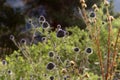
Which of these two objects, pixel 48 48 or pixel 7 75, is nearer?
pixel 7 75

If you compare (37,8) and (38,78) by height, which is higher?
(37,8)

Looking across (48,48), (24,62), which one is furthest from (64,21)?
(24,62)

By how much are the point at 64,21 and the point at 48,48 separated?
11.1 m

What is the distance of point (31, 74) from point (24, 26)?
1207cm

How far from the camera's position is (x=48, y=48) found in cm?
711

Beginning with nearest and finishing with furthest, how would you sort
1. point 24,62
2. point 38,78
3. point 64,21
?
1. point 38,78
2. point 24,62
3. point 64,21

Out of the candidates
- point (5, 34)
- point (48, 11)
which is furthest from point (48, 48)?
point (48, 11)

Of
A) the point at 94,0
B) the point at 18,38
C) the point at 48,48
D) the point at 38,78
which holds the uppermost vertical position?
the point at 94,0

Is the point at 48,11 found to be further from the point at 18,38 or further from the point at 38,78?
the point at 38,78

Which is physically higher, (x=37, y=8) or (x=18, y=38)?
(x=37, y=8)

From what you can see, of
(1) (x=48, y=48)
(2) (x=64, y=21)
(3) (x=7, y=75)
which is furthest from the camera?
(2) (x=64, y=21)

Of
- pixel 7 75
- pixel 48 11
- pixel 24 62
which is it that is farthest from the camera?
pixel 48 11

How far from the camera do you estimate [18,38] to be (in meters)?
16.3

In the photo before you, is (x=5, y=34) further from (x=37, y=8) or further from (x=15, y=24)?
(x=37, y=8)
